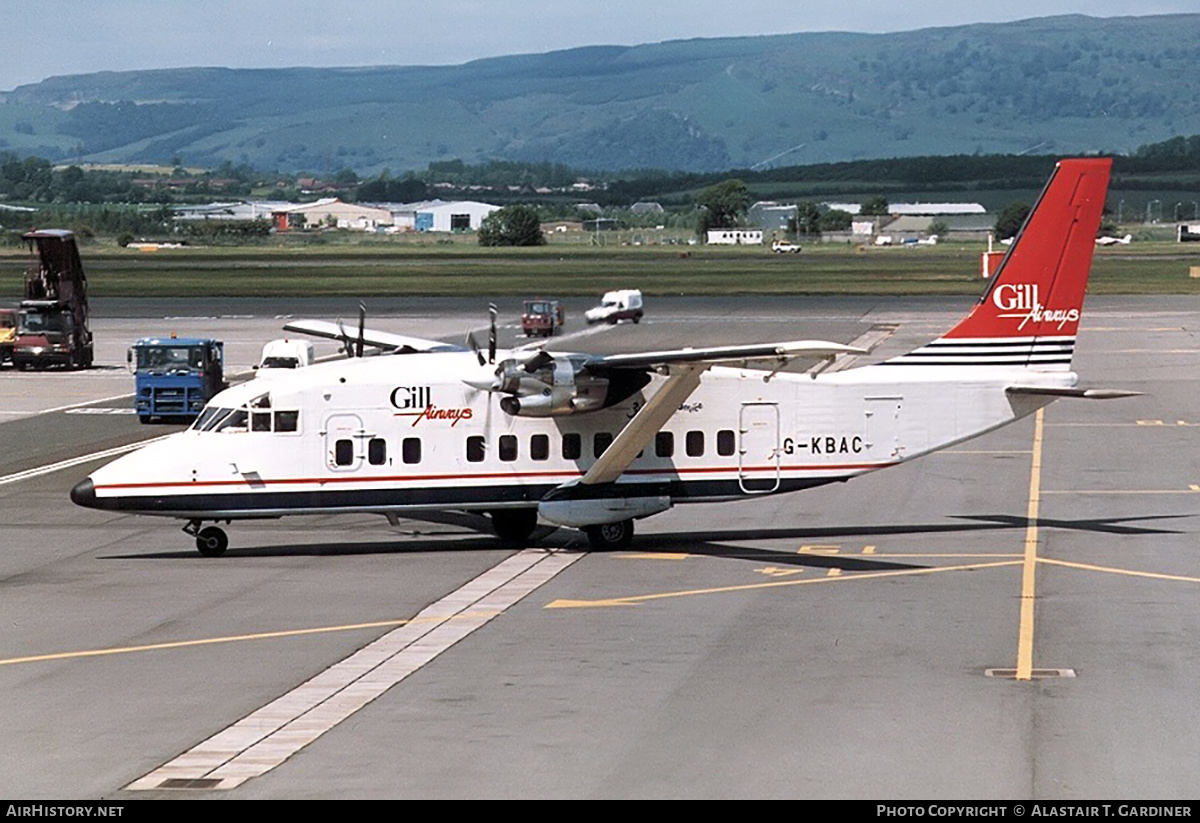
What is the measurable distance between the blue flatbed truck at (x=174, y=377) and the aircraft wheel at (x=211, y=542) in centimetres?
2233

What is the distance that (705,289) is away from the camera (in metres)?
134

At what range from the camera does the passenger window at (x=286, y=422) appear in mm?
32812

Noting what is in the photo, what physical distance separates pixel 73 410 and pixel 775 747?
44.4 metres

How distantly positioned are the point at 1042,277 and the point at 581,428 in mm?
9149

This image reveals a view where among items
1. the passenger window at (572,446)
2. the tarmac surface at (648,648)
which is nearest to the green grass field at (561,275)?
the tarmac surface at (648,648)

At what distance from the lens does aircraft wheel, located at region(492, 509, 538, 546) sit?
3422cm

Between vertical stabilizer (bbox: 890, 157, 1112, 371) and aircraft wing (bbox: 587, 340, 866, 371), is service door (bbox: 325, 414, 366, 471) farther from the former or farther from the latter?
vertical stabilizer (bbox: 890, 157, 1112, 371)

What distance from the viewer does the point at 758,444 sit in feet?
110

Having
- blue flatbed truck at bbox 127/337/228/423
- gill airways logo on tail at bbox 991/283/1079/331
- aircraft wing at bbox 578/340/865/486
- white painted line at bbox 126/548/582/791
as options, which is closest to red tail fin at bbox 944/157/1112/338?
gill airways logo on tail at bbox 991/283/1079/331

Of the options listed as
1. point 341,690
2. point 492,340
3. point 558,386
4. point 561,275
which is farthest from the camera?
point 561,275

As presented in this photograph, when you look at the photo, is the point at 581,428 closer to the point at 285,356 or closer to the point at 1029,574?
the point at 1029,574

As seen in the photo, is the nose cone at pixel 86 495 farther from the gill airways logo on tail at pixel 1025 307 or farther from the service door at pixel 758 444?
the gill airways logo on tail at pixel 1025 307

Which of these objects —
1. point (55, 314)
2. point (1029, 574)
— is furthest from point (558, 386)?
point (55, 314)
